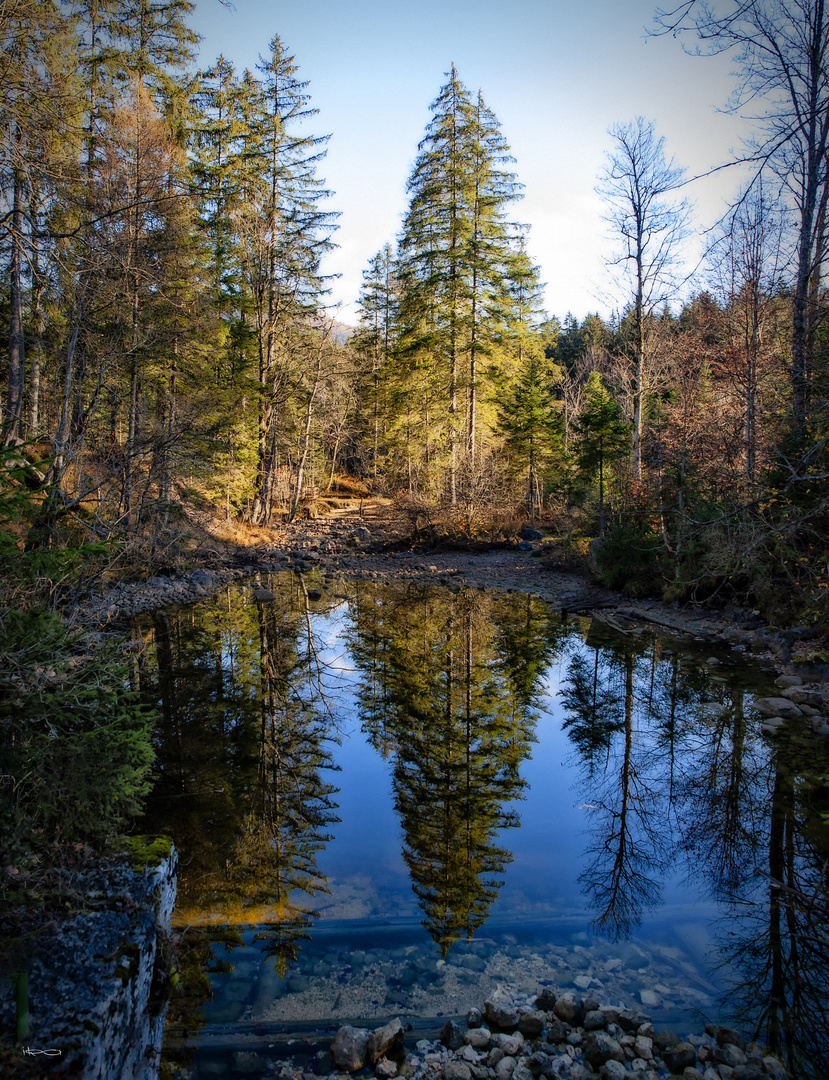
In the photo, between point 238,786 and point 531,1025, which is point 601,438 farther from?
point 531,1025

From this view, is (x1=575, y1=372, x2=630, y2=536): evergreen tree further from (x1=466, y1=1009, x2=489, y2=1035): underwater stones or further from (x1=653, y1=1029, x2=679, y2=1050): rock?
(x1=466, y1=1009, x2=489, y2=1035): underwater stones

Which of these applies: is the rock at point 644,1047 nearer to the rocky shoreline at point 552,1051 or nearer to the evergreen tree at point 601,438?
the rocky shoreline at point 552,1051

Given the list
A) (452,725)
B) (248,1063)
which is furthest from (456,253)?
(248,1063)

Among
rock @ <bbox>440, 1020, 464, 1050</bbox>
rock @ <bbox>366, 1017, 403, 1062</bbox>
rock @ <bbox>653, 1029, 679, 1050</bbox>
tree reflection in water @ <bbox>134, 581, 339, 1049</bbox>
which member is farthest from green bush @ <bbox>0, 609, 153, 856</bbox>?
rock @ <bbox>653, 1029, 679, 1050</bbox>

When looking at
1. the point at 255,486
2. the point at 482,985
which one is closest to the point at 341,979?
the point at 482,985

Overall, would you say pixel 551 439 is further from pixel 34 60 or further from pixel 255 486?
pixel 34 60

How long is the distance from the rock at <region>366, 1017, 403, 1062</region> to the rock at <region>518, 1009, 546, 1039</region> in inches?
26.0

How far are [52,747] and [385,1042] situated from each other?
249cm

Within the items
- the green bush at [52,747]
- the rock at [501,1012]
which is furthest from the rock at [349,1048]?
the green bush at [52,747]

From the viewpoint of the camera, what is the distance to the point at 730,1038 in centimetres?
313

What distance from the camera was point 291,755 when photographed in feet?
22.4

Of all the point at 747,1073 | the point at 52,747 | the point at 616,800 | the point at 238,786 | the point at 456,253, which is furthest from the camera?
the point at 456,253

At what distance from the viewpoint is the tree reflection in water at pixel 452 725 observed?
4.74 metres

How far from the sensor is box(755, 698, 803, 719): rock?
24.1 ft
